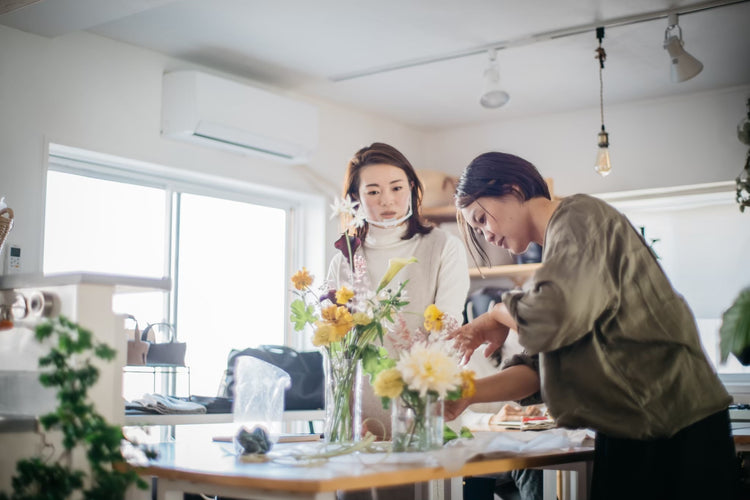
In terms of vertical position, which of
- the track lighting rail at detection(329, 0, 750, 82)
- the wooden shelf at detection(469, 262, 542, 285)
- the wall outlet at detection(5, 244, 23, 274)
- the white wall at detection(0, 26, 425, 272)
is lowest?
the wall outlet at detection(5, 244, 23, 274)

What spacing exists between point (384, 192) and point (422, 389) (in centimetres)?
85

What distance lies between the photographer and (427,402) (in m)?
1.65

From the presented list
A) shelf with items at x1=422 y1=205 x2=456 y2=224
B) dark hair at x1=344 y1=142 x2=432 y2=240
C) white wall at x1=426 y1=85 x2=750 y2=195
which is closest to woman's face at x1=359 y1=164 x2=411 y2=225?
dark hair at x1=344 y1=142 x2=432 y2=240

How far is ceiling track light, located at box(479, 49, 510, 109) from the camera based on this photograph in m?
4.02

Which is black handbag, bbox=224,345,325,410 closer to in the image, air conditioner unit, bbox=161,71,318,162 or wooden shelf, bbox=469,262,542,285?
air conditioner unit, bbox=161,71,318,162

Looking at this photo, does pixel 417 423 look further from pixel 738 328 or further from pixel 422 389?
pixel 738 328

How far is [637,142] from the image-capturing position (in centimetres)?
497

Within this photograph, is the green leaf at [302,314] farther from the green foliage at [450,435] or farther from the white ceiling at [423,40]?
the white ceiling at [423,40]

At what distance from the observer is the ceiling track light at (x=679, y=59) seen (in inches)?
144

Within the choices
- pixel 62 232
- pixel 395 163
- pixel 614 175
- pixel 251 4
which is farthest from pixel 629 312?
pixel 614 175

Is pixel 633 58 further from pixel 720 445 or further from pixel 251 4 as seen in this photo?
pixel 720 445

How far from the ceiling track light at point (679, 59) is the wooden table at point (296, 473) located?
2404 millimetres

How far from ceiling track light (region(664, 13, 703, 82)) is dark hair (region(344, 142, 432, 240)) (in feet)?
6.11

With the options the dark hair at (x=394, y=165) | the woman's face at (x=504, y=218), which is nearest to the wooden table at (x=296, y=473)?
the woman's face at (x=504, y=218)
